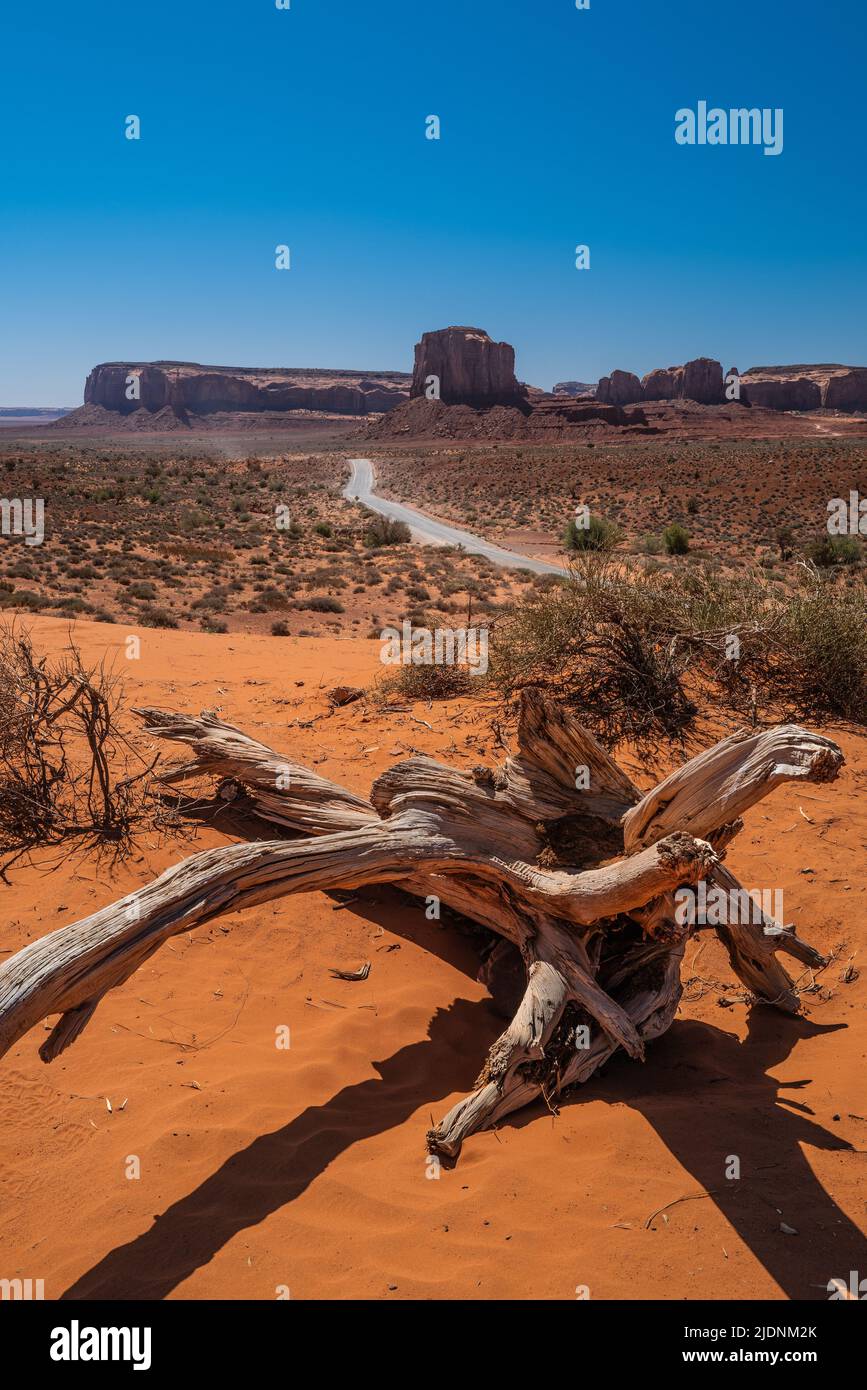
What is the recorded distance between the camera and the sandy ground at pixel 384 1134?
2992 mm

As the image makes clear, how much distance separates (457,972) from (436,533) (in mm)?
34545

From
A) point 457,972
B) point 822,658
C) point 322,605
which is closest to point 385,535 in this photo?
point 322,605

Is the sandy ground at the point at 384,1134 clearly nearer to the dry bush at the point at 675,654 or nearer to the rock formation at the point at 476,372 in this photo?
the dry bush at the point at 675,654

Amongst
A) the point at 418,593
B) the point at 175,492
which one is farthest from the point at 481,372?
the point at 418,593

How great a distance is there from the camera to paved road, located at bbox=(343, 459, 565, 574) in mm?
29461

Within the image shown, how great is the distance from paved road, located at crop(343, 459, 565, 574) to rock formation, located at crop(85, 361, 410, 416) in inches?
4560

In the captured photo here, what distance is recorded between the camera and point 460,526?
43.1m

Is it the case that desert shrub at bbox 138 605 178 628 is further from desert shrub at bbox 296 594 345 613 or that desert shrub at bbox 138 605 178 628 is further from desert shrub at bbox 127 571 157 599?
desert shrub at bbox 296 594 345 613

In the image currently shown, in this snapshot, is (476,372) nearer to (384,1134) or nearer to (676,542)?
(676,542)

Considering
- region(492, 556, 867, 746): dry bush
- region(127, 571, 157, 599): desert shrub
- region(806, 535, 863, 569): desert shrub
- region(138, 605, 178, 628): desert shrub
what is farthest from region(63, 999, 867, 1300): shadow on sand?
region(806, 535, 863, 569): desert shrub

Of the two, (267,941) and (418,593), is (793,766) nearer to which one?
(267,941)

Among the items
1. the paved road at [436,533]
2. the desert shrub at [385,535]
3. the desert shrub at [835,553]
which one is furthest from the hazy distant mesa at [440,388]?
the desert shrub at [835,553]

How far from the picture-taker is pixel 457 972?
5.19m

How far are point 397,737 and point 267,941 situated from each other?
9.73 ft
